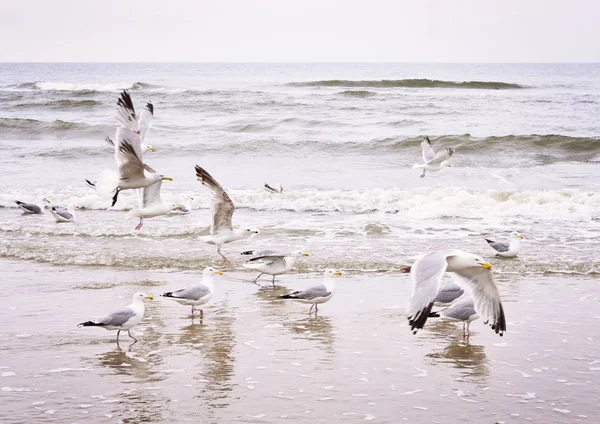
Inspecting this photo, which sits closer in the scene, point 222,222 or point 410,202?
point 222,222

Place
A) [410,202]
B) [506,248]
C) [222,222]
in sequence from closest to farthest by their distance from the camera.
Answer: [222,222] → [506,248] → [410,202]

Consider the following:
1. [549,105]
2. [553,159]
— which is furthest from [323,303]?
[549,105]

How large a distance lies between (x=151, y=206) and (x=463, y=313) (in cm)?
562

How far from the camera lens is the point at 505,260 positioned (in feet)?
33.1

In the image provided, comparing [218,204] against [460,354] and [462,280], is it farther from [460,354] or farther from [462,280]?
[460,354]

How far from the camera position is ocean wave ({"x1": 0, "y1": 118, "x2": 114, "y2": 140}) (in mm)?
27375

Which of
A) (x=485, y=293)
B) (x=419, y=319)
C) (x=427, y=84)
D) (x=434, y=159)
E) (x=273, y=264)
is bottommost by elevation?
(x=273, y=264)

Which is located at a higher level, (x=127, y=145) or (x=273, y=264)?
(x=127, y=145)

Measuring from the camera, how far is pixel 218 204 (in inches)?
375

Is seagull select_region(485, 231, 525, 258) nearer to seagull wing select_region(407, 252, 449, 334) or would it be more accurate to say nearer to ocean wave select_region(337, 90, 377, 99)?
seagull wing select_region(407, 252, 449, 334)

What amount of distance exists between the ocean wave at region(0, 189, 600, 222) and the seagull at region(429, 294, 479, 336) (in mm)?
6599

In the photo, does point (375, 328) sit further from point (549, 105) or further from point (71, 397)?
point (549, 105)

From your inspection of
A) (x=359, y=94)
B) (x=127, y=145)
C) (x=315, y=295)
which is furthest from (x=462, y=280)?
(x=359, y=94)

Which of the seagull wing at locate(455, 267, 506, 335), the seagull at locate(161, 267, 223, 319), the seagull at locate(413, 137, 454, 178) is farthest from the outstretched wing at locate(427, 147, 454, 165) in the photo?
the seagull wing at locate(455, 267, 506, 335)
